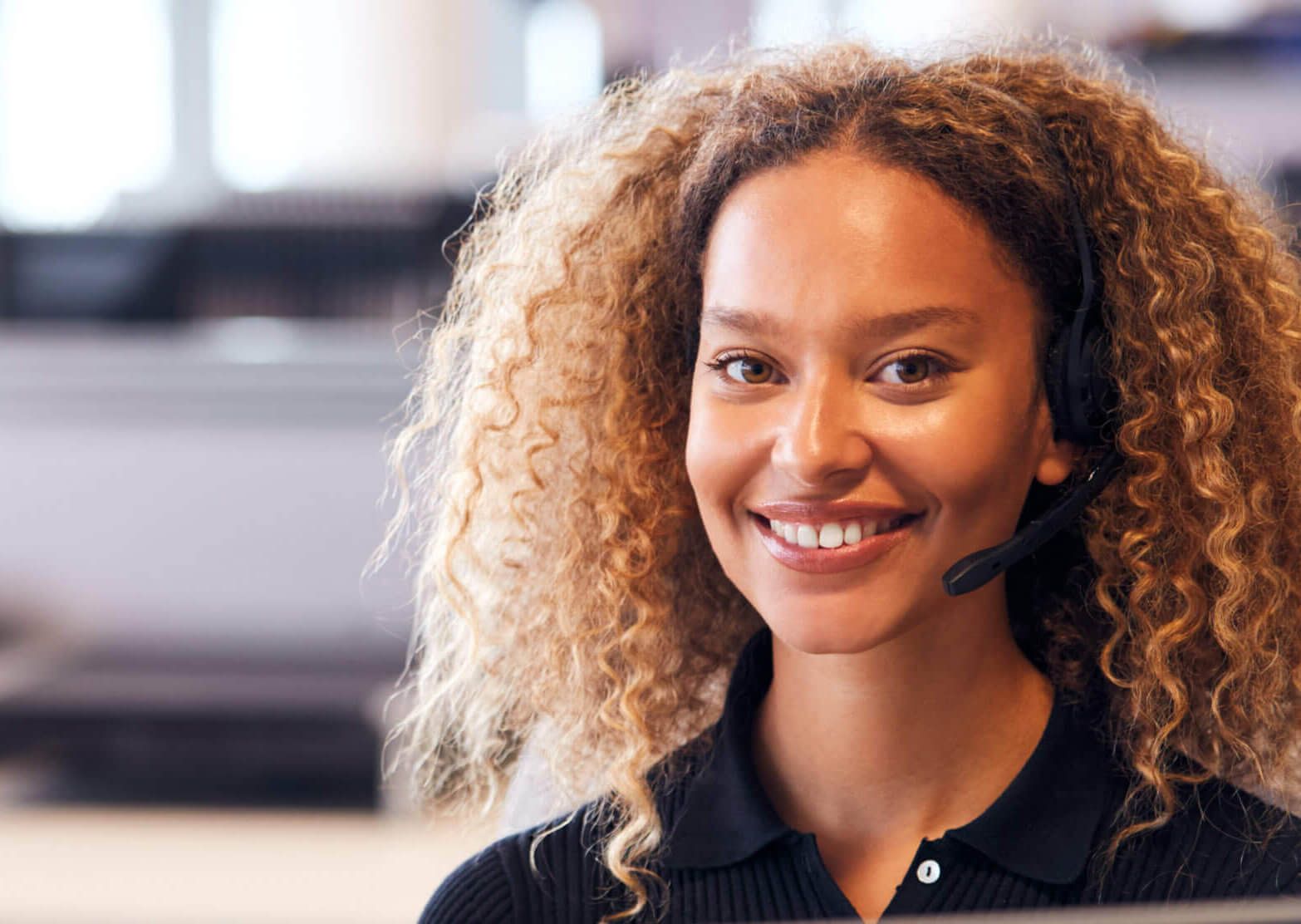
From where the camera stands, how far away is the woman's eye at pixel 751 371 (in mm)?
936

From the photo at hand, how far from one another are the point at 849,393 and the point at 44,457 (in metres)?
2.05

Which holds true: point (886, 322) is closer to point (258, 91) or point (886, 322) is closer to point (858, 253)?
point (858, 253)

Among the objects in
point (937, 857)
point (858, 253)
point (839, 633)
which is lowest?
point (937, 857)

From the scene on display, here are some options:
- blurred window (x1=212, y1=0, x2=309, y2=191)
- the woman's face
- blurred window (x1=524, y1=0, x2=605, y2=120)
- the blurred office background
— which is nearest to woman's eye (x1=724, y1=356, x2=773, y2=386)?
the woman's face

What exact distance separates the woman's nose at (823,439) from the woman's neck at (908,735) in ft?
0.47

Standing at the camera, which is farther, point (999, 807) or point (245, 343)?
point (245, 343)

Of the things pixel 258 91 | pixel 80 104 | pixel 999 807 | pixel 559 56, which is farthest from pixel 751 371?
pixel 80 104

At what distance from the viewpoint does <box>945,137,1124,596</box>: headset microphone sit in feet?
3.07

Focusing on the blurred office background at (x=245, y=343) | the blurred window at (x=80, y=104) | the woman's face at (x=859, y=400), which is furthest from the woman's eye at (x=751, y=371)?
the blurred window at (x=80, y=104)

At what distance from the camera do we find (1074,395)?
37.5 inches

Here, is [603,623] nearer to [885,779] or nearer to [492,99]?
[885,779]

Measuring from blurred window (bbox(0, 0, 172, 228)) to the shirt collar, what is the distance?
1.79m

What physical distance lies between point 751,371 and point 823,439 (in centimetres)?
8

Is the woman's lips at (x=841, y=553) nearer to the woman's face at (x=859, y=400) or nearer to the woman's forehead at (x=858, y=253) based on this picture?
the woman's face at (x=859, y=400)
